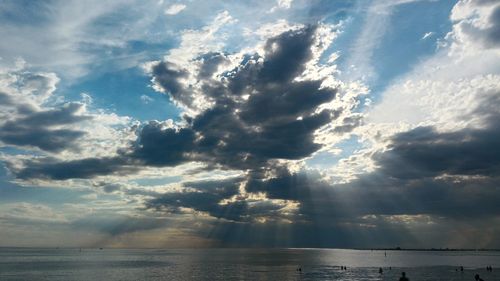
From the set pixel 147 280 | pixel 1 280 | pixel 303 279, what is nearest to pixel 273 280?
pixel 303 279

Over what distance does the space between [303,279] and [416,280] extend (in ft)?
90.8

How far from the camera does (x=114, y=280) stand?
108250 millimetres

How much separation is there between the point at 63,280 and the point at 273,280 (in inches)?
2081

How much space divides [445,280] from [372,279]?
17542mm

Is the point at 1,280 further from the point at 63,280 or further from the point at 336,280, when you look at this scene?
the point at 336,280

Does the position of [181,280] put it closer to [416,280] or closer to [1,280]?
[1,280]

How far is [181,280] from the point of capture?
109000mm

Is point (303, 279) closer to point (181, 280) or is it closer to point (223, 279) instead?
point (223, 279)

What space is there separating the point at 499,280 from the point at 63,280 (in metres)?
109

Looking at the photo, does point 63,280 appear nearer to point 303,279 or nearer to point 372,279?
point 303,279

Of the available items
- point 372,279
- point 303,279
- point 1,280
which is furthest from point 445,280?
point 1,280

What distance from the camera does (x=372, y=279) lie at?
365ft

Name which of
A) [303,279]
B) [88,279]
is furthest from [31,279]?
[303,279]

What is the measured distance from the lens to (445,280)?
10756 cm
